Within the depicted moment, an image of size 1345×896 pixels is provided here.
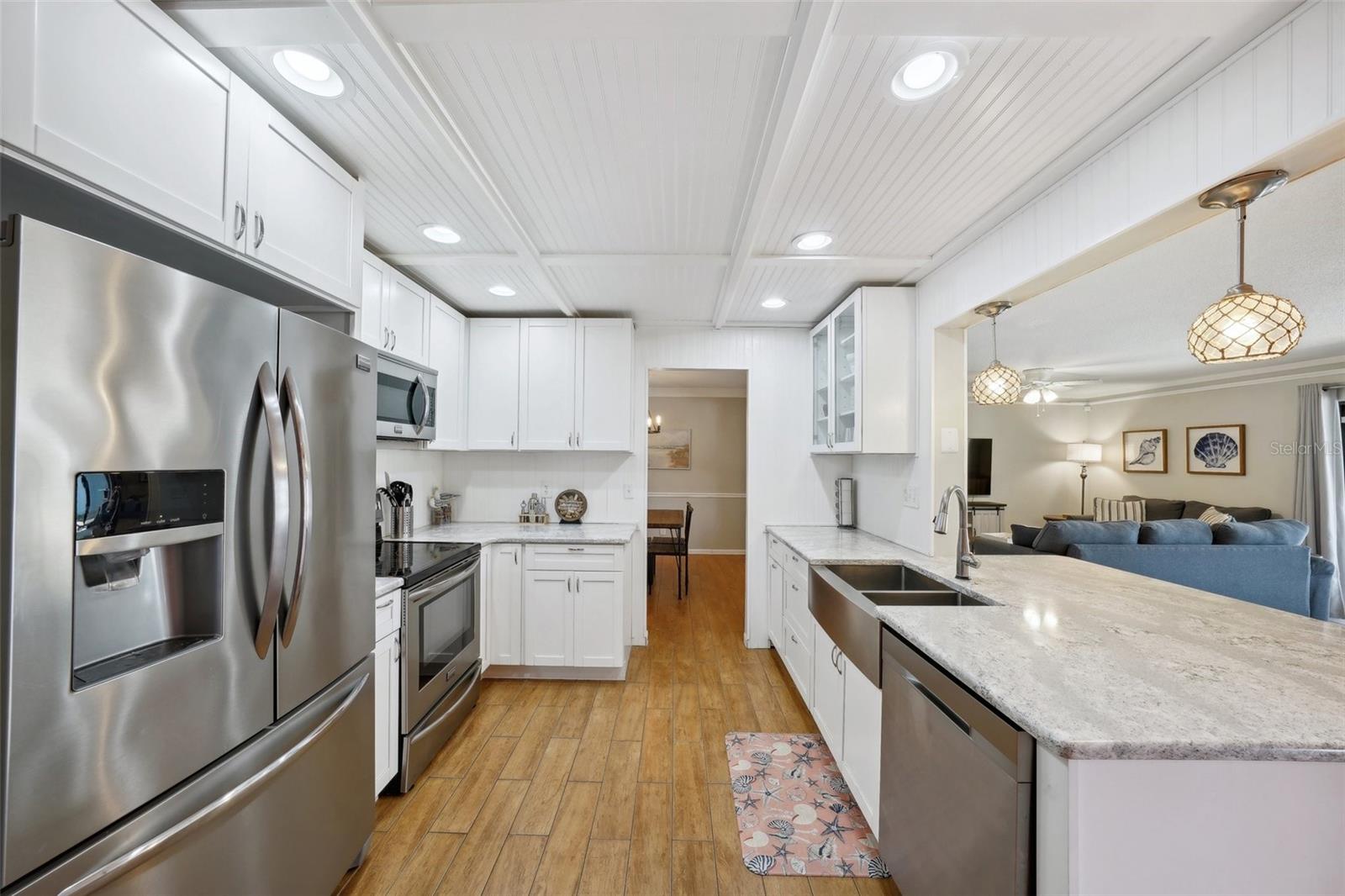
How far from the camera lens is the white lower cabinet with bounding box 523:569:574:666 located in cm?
319

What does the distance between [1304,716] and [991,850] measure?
2.12 feet

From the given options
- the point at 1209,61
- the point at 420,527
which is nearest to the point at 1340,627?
the point at 1209,61

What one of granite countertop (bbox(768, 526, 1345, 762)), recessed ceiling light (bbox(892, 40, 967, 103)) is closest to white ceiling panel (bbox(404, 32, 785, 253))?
recessed ceiling light (bbox(892, 40, 967, 103))

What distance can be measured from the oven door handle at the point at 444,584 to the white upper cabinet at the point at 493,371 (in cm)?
111

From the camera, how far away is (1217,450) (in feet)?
19.4

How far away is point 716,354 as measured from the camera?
13.0ft

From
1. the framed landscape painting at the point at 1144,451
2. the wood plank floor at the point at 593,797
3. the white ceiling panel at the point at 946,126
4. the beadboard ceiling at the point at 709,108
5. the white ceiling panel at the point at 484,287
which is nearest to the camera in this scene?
the beadboard ceiling at the point at 709,108

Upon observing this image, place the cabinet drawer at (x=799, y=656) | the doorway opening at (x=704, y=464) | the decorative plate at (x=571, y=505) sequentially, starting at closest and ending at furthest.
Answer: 1. the cabinet drawer at (x=799, y=656)
2. the decorative plate at (x=571, y=505)
3. the doorway opening at (x=704, y=464)

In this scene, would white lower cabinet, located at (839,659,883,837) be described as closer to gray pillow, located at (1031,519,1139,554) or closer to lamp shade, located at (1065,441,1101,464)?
gray pillow, located at (1031,519,1139,554)

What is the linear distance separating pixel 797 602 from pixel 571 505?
5.94ft

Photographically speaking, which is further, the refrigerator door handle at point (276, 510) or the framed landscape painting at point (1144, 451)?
the framed landscape painting at point (1144, 451)

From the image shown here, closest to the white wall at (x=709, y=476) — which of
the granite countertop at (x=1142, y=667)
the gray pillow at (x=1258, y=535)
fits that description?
the gray pillow at (x=1258, y=535)

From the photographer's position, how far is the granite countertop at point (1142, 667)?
0.92 metres

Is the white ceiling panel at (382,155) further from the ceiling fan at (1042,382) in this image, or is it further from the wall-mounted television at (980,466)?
the wall-mounted television at (980,466)
